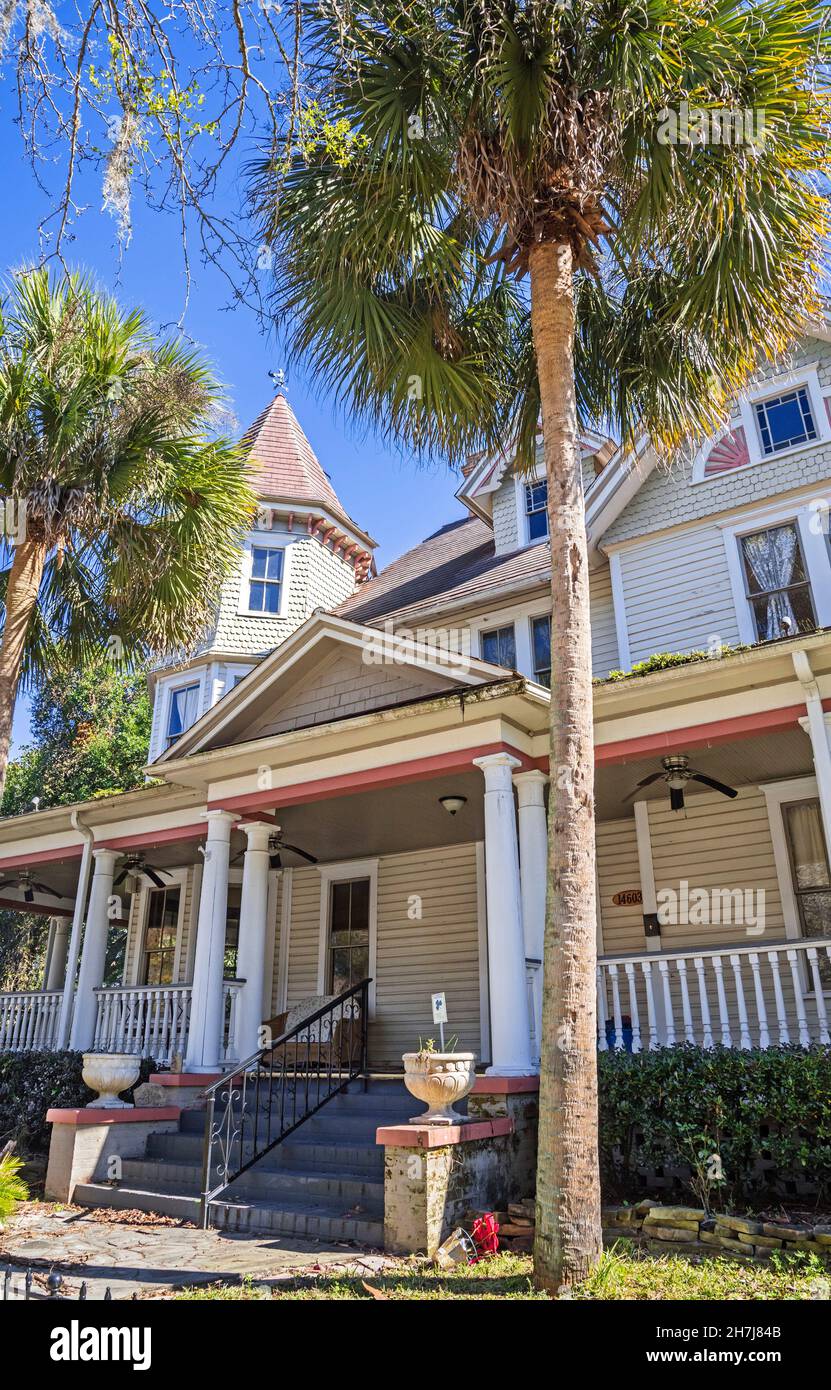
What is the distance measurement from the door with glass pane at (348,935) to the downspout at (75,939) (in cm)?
355

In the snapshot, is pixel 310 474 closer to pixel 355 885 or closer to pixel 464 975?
pixel 355 885

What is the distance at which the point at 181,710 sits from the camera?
17953mm

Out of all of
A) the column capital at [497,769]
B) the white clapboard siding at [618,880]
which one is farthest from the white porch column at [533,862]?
the white clapboard siding at [618,880]

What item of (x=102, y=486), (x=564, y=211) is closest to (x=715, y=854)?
(x=564, y=211)

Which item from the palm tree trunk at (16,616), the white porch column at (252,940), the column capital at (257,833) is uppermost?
the palm tree trunk at (16,616)

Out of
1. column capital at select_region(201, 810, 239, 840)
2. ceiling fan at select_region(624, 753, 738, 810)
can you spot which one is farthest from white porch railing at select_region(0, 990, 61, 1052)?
ceiling fan at select_region(624, 753, 738, 810)

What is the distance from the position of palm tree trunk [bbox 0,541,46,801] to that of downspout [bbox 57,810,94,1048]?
4444 mm

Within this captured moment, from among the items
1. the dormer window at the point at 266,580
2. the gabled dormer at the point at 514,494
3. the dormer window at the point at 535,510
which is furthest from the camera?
the dormer window at the point at 266,580

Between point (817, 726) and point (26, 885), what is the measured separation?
12537 millimetres

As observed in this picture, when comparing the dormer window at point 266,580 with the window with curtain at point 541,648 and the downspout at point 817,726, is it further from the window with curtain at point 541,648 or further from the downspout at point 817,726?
the downspout at point 817,726

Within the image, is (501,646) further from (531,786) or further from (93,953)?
(93,953)

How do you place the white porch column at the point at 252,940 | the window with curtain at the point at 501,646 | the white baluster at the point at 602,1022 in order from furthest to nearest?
the window with curtain at the point at 501,646 → the white porch column at the point at 252,940 → the white baluster at the point at 602,1022

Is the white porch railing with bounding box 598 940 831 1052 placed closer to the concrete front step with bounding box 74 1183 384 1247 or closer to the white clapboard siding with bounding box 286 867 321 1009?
the concrete front step with bounding box 74 1183 384 1247

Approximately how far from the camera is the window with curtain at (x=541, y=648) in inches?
508
